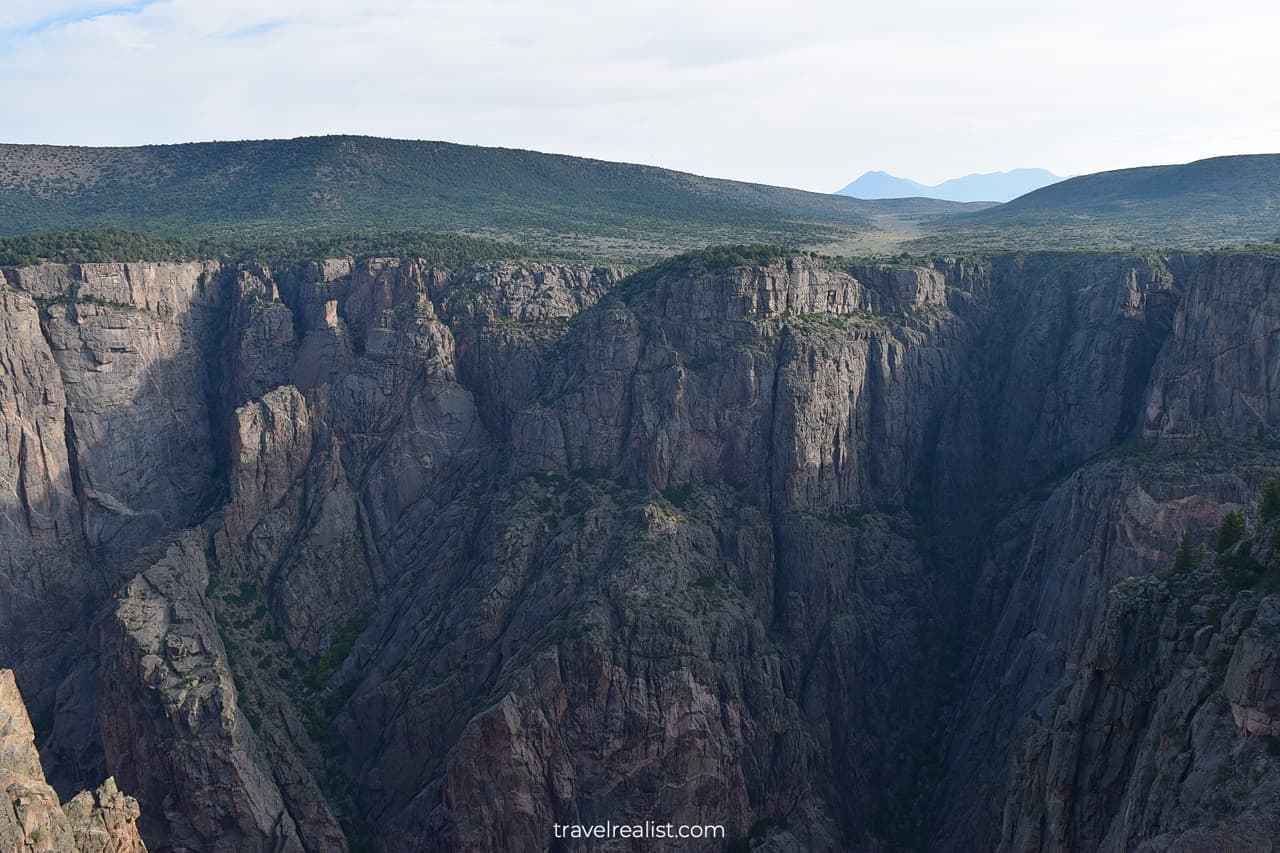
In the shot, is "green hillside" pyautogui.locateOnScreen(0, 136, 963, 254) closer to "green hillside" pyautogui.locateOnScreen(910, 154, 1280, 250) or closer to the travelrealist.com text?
"green hillside" pyautogui.locateOnScreen(910, 154, 1280, 250)

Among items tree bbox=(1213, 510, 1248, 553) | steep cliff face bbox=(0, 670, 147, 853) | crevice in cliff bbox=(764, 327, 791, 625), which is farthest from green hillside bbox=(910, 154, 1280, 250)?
steep cliff face bbox=(0, 670, 147, 853)

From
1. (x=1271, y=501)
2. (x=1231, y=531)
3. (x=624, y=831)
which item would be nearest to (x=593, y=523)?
(x=624, y=831)

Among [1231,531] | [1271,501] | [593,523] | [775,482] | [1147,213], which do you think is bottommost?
[593,523]

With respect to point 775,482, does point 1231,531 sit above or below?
above

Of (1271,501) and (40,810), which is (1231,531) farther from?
(40,810)

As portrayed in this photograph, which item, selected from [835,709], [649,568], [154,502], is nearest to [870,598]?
[835,709]

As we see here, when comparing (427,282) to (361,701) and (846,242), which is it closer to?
(361,701)
